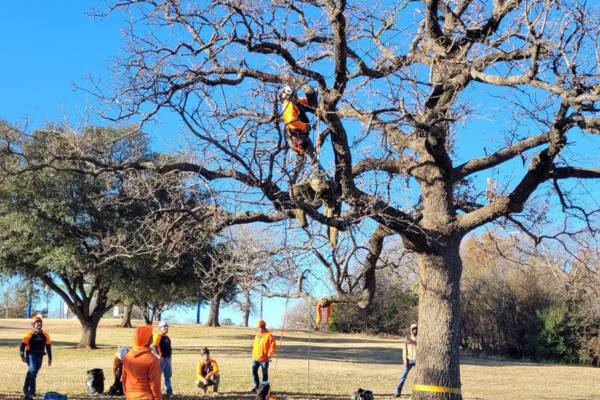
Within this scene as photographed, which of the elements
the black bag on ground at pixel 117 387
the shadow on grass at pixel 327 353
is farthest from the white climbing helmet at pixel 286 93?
the shadow on grass at pixel 327 353

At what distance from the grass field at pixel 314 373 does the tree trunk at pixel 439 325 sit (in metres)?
2.12

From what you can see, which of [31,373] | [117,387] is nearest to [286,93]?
[31,373]

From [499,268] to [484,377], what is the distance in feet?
57.8

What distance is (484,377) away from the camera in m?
27.6

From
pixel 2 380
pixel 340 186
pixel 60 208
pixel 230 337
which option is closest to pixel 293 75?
pixel 340 186

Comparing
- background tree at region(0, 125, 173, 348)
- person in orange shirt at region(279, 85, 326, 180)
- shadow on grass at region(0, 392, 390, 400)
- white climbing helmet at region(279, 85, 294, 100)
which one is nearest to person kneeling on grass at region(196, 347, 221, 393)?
shadow on grass at region(0, 392, 390, 400)

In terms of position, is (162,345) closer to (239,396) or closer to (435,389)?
(239,396)

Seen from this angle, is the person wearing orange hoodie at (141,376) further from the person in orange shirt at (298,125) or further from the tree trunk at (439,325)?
the tree trunk at (439,325)

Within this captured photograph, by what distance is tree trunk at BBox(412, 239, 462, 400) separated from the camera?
12125 mm

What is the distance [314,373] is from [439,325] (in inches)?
551

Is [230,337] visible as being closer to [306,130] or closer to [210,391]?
[210,391]

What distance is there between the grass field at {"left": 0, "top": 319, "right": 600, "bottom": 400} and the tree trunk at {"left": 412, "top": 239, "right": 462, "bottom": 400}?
6.96 feet

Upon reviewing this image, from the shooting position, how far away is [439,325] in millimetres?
12227

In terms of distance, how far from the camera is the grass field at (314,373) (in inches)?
770
